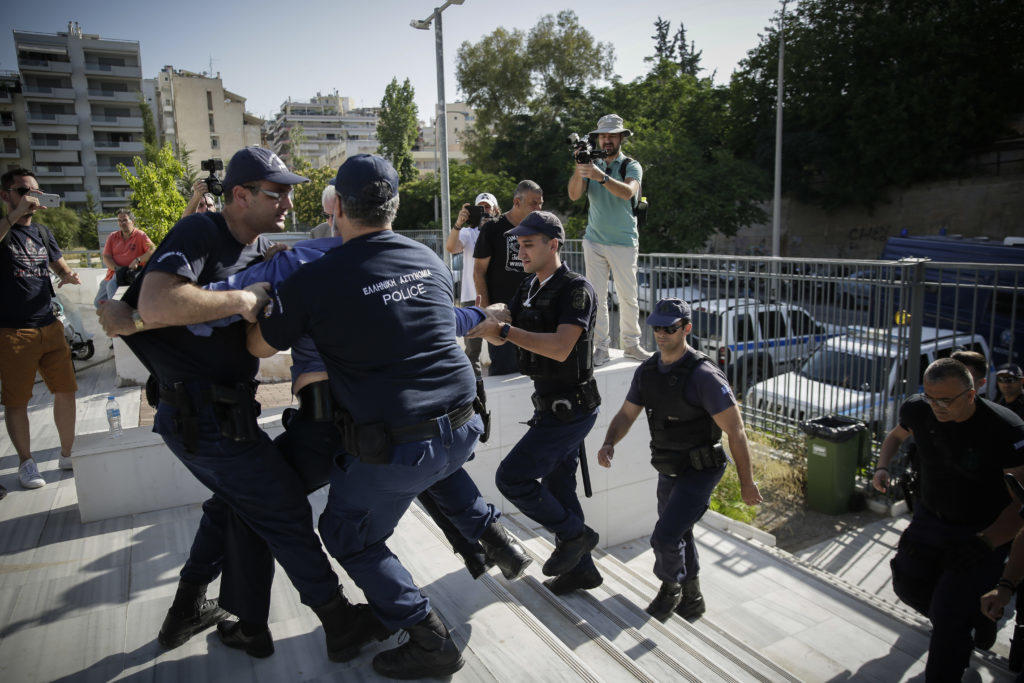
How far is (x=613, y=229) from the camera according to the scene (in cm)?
606

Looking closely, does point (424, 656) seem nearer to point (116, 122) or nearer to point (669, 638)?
point (669, 638)

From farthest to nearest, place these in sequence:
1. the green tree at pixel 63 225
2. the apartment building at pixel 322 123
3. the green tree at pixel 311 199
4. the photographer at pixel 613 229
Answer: the apartment building at pixel 322 123, the green tree at pixel 311 199, the green tree at pixel 63 225, the photographer at pixel 613 229

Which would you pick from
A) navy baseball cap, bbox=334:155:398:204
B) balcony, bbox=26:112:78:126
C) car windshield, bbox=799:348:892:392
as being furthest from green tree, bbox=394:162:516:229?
balcony, bbox=26:112:78:126

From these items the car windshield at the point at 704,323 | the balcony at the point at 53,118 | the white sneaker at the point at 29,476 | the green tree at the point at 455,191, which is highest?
the balcony at the point at 53,118

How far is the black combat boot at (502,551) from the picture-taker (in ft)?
10.3

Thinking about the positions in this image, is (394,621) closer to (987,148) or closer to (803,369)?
(803,369)

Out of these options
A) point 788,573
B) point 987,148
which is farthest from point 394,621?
point 987,148

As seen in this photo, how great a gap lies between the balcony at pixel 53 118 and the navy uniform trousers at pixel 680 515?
72.0 m

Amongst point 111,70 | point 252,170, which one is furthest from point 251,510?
point 111,70

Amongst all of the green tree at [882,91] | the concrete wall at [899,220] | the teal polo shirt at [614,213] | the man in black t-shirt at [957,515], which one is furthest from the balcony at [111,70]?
the man in black t-shirt at [957,515]

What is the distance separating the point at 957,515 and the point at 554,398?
8.37ft

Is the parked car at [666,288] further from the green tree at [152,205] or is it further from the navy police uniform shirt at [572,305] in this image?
the green tree at [152,205]

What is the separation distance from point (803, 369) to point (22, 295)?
8.14 m

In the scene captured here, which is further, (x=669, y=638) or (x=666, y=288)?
(x=666, y=288)
